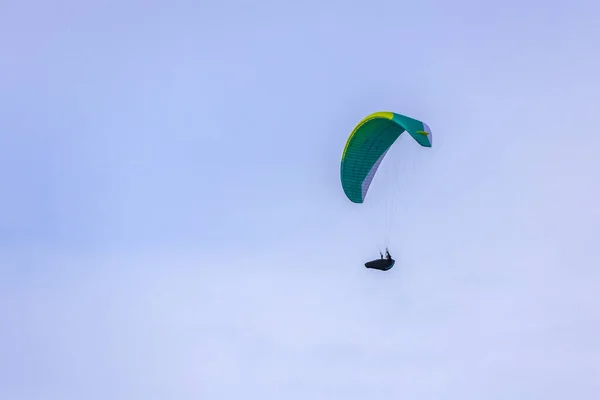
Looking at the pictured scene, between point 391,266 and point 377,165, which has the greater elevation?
point 377,165

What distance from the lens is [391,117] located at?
76500 millimetres

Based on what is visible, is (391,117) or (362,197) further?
(362,197)

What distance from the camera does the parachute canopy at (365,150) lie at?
3086 inches

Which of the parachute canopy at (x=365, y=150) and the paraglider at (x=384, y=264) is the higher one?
the parachute canopy at (x=365, y=150)

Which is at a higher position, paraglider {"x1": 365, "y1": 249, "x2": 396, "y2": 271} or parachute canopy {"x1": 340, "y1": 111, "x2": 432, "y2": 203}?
parachute canopy {"x1": 340, "y1": 111, "x2": 432, "y2": 203}

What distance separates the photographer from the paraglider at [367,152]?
7825 centimetres

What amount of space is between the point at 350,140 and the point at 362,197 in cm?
374

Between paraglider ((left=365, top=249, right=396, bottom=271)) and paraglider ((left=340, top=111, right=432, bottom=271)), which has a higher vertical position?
paraglider ((left=340, top=111, right=432, bottom=271))

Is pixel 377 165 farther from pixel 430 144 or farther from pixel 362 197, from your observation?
pixel 430 144

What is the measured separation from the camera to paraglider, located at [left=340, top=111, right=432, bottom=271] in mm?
78250

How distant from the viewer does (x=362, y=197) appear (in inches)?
3228

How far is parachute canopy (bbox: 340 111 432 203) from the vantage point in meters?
78.4

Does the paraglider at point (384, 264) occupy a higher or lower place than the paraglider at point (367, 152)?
lower

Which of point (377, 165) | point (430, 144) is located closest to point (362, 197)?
point (377, 165)
